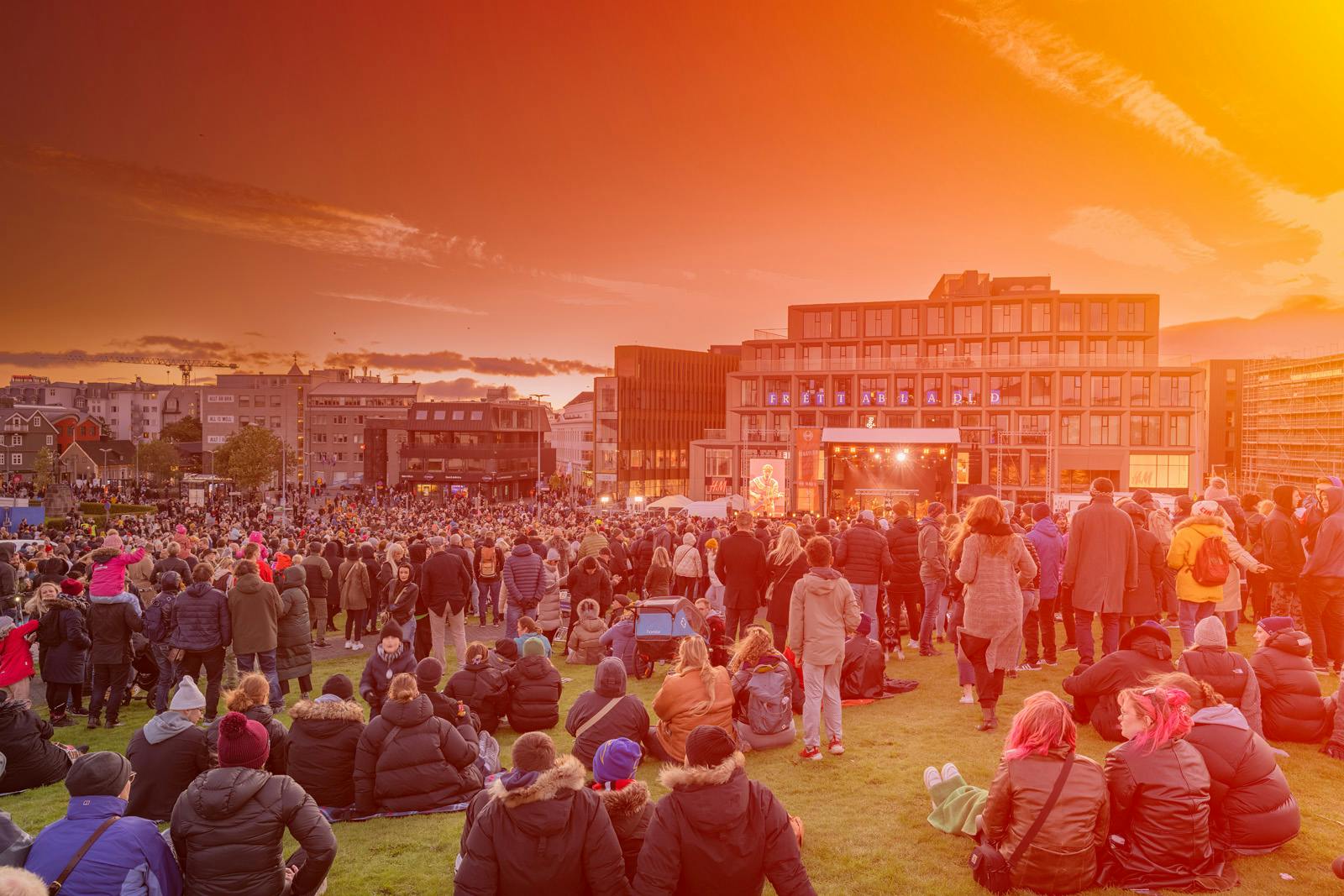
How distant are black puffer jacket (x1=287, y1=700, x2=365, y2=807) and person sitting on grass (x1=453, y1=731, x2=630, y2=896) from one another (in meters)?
2.87

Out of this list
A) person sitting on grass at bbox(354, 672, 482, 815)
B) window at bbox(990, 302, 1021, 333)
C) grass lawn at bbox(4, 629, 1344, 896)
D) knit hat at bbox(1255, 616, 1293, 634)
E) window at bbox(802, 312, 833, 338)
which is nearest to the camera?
grass lawn at bbox(4, 629, 1344, 896)

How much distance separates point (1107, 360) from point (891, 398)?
54.0 ft

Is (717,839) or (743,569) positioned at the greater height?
(743,569)

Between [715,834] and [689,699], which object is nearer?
[715,834]

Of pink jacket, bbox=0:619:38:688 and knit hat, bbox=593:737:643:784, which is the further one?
pink jacket, bbox=0:619:38:688

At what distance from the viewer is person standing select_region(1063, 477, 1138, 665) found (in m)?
8.09

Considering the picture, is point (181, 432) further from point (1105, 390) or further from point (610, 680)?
point (610, 680)

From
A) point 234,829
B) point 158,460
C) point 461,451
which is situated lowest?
point 158,460

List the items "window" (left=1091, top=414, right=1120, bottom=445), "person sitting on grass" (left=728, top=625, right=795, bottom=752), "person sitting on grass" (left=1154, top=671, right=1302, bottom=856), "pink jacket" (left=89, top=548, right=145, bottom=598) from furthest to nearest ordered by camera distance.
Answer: "window" (left=1091, top=414, right=1120, bottom=445) < "pink jacket" (left=89, top=548, right=145, bottom=598) < "person sitting on grass" (left=728, top=625, right=795, bottom=752) < "person sitting on grass" (left=1154, top=671, right=1302, bottom=856)

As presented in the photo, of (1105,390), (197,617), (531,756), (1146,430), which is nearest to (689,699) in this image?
(531,756)

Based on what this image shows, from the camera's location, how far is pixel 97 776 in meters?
3.99

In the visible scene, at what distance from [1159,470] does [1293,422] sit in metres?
9.16

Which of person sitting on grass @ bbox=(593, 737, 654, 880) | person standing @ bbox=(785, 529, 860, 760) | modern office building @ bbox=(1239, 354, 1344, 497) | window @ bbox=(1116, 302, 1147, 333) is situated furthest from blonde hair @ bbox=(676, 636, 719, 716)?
window @ bbox=(1116, 302, 1147, 333)

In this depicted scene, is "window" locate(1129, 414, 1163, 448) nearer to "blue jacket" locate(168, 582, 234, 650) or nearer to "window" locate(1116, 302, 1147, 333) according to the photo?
"window" locate(1116, 302, 1147, 333)
